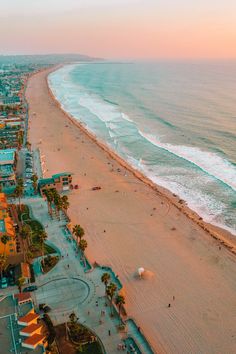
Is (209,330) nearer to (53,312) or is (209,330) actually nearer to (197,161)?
(53,312)

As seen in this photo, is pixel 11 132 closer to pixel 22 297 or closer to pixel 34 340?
pixel 22 297

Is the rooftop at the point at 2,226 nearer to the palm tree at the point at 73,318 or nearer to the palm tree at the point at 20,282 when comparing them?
the palm tree at the point at 20,282

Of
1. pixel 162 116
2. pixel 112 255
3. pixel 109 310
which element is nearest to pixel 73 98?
pixel 162 116

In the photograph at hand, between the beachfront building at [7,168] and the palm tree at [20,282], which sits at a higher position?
the beachfront building at [7,168]

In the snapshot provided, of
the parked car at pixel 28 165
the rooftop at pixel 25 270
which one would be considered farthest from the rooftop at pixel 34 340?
the parked car at pixel 28 165

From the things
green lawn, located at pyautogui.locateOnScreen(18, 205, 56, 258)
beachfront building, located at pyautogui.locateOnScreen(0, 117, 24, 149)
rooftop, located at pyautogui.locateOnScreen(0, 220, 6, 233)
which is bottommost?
green lawn, located at pyautogui.locateOnScreen(18, 205, 56, 258)

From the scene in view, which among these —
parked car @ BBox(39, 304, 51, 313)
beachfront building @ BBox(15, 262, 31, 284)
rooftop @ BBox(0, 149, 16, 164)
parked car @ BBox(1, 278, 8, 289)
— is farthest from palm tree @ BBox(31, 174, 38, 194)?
parked car @ BBox(39, 304, 51, 313)

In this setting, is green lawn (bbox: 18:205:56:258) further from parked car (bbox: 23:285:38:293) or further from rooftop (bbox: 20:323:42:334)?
rooftop (bbox: 20:323:42:334)

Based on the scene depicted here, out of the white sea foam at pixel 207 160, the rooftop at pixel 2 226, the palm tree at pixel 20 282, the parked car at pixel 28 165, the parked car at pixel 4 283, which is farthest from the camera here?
the parked car at pixel 28 165
